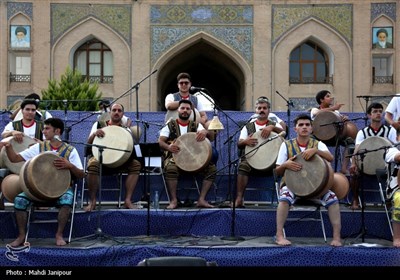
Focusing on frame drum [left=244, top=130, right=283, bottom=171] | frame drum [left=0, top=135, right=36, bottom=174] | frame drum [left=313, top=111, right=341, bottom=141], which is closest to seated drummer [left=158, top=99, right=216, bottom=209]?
frame drum [left=244, top=130, right=283, bottom=171]

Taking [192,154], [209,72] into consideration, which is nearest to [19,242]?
[192,154]

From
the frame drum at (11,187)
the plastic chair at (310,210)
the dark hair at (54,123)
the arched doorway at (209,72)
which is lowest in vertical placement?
the plastic chair at (310,210)

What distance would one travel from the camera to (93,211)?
8.31 metres

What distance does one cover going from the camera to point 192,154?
8.74 metres

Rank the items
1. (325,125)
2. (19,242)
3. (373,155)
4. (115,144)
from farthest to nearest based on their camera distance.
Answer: (325,125) → (115,144) → (373,155) → (19,242)

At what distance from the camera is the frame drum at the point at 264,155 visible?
8.77m

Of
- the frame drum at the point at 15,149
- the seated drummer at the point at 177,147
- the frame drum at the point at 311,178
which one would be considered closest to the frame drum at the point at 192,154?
the seated drummer at the point at 177,147

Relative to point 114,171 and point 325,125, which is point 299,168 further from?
point 114,171

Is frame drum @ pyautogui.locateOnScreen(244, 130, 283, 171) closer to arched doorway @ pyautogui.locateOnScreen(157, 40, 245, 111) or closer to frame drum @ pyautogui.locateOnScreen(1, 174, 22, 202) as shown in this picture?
frame drum @ pyautogui.locateOnScreen(1, 174, 22, 202)

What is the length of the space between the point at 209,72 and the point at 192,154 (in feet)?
78.7

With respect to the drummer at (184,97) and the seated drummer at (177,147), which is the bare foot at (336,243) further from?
the drummer at (184,97)

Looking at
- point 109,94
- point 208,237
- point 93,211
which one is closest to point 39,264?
point 93,211

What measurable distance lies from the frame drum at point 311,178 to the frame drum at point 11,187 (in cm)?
323

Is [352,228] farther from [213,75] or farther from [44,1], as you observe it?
[213,75]
